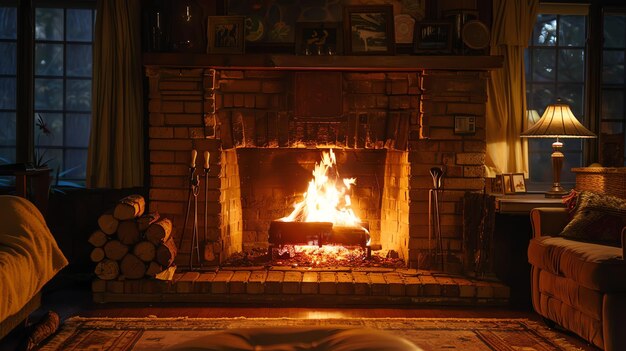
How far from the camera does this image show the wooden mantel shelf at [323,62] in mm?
4594

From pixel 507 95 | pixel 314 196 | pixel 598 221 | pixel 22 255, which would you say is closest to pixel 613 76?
pixel 507 95

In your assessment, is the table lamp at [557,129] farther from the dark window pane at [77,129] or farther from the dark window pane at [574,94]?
the dark window pane at [77,129]

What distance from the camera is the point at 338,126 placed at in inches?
191

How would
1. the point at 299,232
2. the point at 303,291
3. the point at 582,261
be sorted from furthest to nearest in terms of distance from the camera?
the point at 299,232 → the point at 303,291 → the point at 582,261

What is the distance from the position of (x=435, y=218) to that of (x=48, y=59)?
10.3ft

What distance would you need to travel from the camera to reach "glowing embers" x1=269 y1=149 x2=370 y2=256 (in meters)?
A: 4.82

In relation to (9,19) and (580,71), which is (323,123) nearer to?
(580,71)

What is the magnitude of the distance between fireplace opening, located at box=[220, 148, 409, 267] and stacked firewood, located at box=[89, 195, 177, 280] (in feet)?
2.46

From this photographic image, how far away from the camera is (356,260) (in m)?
5.03

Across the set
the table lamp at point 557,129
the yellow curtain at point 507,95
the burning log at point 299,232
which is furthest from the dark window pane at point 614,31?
the burning log at point 299,232

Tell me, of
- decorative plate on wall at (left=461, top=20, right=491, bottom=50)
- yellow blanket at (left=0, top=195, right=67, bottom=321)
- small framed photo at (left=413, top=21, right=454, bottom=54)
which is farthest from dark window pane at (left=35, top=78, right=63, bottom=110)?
decorative plate on wall at (left=461, top=20, right=491, bottom=50)

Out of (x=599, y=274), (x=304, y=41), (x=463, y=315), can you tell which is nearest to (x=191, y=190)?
(x=304, y=41)

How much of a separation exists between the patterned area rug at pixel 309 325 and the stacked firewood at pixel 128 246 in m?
0.51

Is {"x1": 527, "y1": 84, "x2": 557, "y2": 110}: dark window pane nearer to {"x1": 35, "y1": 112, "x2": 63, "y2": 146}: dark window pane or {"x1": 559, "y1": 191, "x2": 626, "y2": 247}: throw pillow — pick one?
{"x1": 559, "y1": 191, "x2": 626, "y2": 247}: throw pillow
